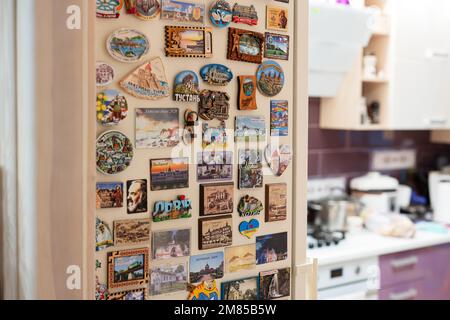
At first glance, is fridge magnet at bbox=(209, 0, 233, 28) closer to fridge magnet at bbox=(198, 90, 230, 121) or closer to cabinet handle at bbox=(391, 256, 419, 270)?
fridge magnet at bbox=(198, 90, 230, 121)

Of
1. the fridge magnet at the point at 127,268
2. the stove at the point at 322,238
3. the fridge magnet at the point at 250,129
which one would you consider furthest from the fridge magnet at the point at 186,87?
the stove at the point at 322,238

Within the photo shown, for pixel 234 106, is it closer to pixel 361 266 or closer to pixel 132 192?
pixel 132 192

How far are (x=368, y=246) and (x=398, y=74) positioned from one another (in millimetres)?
872

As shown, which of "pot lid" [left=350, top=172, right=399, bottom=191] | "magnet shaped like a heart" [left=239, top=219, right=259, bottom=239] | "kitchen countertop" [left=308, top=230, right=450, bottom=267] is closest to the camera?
"magnet shaped like a heart" [left=239, top=219, right=259, bottom=239]

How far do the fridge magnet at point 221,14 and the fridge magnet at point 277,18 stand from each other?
113mm

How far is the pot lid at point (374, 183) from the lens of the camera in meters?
2.65

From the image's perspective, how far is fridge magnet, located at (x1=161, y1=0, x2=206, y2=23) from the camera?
110cm

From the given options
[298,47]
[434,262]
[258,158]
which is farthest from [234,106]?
[434,262]

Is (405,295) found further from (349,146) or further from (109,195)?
(109,195)

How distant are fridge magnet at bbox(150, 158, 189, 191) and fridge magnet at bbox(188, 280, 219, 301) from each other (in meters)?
0.24

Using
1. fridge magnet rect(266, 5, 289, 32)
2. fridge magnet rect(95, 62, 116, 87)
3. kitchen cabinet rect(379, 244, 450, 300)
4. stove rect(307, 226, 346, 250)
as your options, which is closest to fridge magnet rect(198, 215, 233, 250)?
fridge magnet rect(95, 62, 116, 87)

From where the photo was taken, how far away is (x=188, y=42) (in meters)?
1.12

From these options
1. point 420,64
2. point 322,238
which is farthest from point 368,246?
point 420,64
